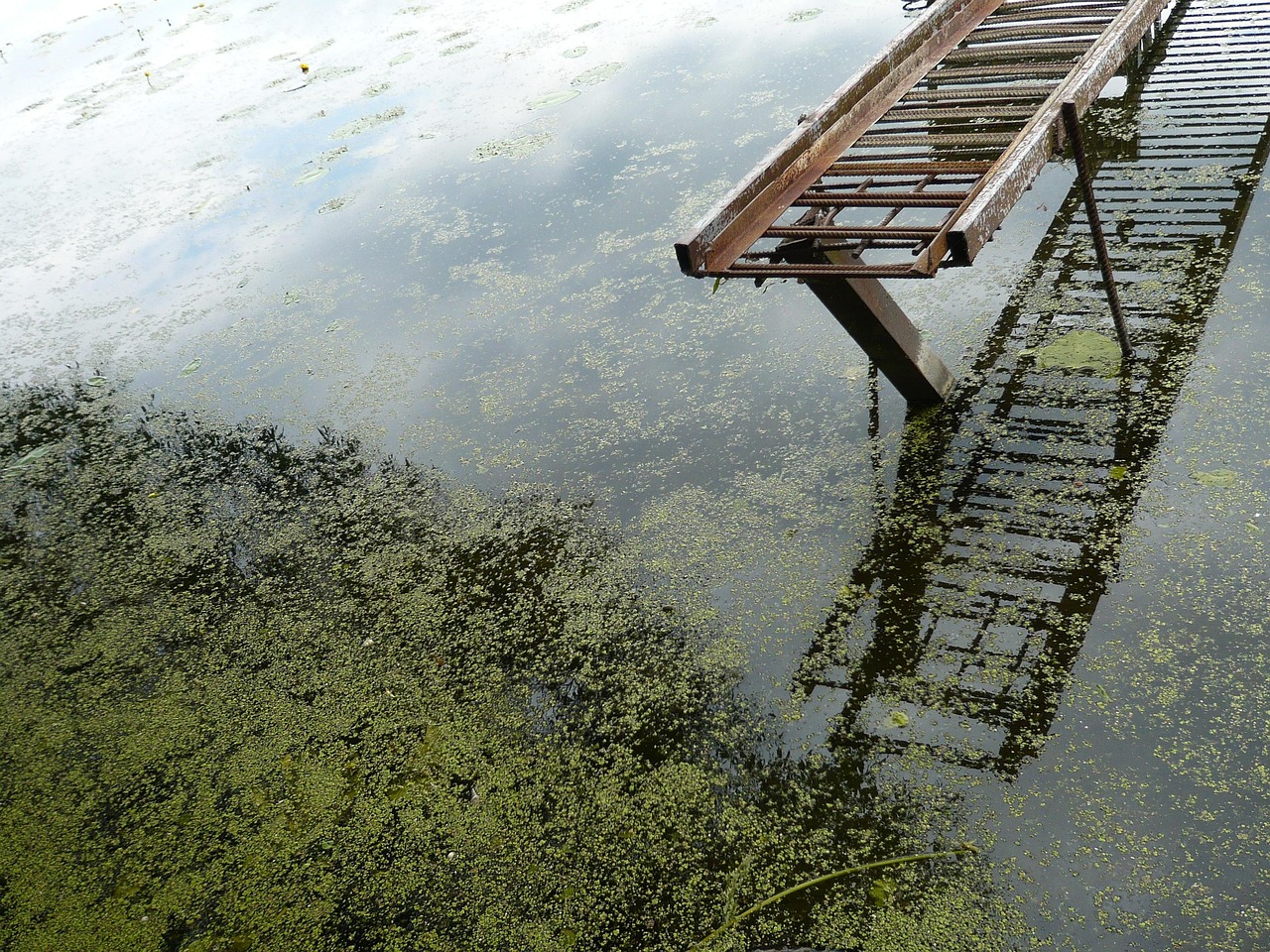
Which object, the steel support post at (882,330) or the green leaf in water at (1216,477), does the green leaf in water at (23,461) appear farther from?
the green leaf in water at (1216,477)

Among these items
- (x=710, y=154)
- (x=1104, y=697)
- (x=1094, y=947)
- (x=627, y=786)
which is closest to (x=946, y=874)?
(x=1094, y=947)

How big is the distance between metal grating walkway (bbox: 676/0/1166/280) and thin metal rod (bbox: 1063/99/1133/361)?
0.02 metres

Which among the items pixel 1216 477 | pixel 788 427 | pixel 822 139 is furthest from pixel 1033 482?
pixel 822 139

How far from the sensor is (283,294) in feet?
11.9

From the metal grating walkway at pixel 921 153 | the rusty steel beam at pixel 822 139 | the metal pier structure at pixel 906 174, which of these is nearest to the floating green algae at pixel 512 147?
the metal grating walkway at pixel 921 153

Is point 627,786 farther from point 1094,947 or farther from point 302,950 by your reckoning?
point 1094,947

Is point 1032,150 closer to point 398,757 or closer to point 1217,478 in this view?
point 1217,478

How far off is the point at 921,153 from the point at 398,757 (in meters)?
1.69

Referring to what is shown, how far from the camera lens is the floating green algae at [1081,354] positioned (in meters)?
2.24

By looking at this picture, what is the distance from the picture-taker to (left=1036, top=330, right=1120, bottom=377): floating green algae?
2.24 meters

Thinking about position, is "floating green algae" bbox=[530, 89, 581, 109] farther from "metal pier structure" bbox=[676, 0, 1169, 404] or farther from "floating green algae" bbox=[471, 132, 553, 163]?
"metal pier structure" bbox=[676, 0, 1169, 404]

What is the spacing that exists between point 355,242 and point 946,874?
10.6 feet

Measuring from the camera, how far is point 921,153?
2.19 metres

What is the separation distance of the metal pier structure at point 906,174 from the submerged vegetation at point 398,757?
0.72m
